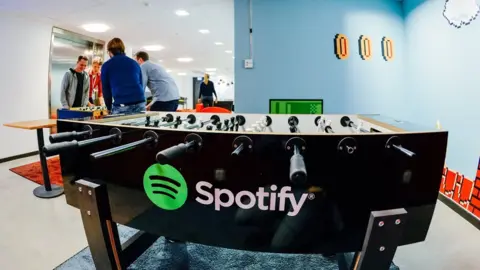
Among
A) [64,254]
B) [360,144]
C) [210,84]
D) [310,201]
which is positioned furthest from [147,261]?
[210,84]

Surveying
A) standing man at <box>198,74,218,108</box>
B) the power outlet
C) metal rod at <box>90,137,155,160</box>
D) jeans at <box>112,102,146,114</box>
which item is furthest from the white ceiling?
→ metal rod at <box>90,137,155,160</box>

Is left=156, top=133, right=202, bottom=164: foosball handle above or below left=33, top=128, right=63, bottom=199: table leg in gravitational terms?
above

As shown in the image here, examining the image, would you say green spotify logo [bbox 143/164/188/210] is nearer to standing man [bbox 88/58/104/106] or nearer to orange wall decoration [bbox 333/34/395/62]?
orange wall decoration [bbox 333/34/395/62]

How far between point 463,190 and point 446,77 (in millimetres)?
1174

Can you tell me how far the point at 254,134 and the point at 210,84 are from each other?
6.66 meters

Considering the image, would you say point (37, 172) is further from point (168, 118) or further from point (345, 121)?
point (345, 121)

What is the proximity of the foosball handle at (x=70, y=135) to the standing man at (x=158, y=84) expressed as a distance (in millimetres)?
2211

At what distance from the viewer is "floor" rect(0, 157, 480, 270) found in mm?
1663

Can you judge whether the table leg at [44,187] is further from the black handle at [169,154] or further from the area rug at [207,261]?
the black handle at [169,154]

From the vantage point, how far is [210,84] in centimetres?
727

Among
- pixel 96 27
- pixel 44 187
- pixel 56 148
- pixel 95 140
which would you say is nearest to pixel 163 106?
pixel 44 187

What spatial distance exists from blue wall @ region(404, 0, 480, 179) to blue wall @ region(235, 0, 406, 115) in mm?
259

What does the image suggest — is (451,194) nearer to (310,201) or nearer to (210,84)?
(310,201)

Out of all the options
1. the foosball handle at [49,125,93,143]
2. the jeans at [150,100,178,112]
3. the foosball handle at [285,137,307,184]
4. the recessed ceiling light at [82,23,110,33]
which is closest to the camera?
the foosball handle at [285,137,307,184]
